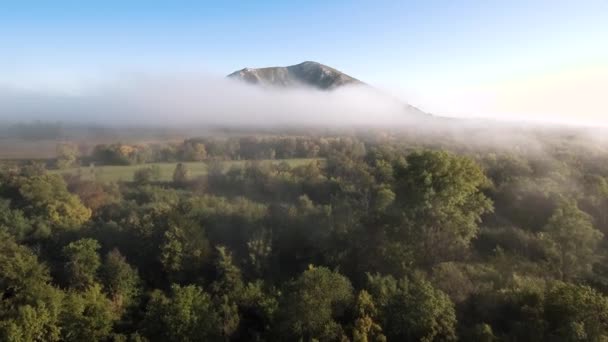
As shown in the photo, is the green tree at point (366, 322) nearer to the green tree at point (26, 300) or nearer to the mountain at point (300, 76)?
the green tree at point (26, 300)

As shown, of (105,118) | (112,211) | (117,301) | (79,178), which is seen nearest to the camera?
(117,301)

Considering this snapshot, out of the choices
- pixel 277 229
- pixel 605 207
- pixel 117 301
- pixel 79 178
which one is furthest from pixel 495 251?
pixel 79 178

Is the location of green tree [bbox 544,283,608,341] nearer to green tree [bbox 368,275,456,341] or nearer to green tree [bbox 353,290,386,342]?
green tree [bbox 368,275,456,341]

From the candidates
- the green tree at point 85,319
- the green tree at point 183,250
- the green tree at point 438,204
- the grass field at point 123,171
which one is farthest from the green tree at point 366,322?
the grass field at point 123,171

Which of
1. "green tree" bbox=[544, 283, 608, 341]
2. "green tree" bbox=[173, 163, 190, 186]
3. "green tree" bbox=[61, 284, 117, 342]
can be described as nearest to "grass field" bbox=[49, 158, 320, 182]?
"green tree" bbox=[173, 163, 190, 186]

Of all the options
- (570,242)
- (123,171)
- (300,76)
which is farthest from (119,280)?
(300,76)

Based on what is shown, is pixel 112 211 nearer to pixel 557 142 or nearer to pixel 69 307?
pixel 69 307
